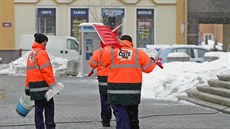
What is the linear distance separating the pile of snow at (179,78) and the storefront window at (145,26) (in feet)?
63.5

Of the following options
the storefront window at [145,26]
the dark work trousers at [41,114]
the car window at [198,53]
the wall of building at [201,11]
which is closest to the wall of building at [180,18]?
the wall of building at [201,11]

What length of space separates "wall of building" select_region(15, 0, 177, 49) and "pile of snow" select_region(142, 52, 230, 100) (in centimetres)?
1940

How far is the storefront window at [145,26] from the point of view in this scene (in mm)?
37375

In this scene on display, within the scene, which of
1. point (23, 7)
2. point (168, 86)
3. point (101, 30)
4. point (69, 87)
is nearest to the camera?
point (101, 30)

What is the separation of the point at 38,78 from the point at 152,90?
8.21 metres

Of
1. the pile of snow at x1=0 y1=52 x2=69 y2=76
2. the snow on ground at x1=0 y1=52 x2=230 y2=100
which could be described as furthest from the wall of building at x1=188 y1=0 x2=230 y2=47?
the snow on ground at x1=0 y1=52 x2=230 y2=100

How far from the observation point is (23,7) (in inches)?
1447

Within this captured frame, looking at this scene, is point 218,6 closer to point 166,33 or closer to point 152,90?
point 166,33

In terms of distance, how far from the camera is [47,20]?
121 ft

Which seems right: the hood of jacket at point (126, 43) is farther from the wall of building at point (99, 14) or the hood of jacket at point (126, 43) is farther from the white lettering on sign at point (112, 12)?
the white lettering on sign at point (112, 12)

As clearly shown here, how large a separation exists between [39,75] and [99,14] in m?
28.5

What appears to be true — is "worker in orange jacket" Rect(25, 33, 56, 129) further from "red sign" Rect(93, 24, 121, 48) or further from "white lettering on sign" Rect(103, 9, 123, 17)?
"white lettering on sign" Rect(103, 9, 123, 17)

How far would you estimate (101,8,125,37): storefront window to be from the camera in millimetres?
37094

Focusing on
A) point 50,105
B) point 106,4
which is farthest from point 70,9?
point 50,105
